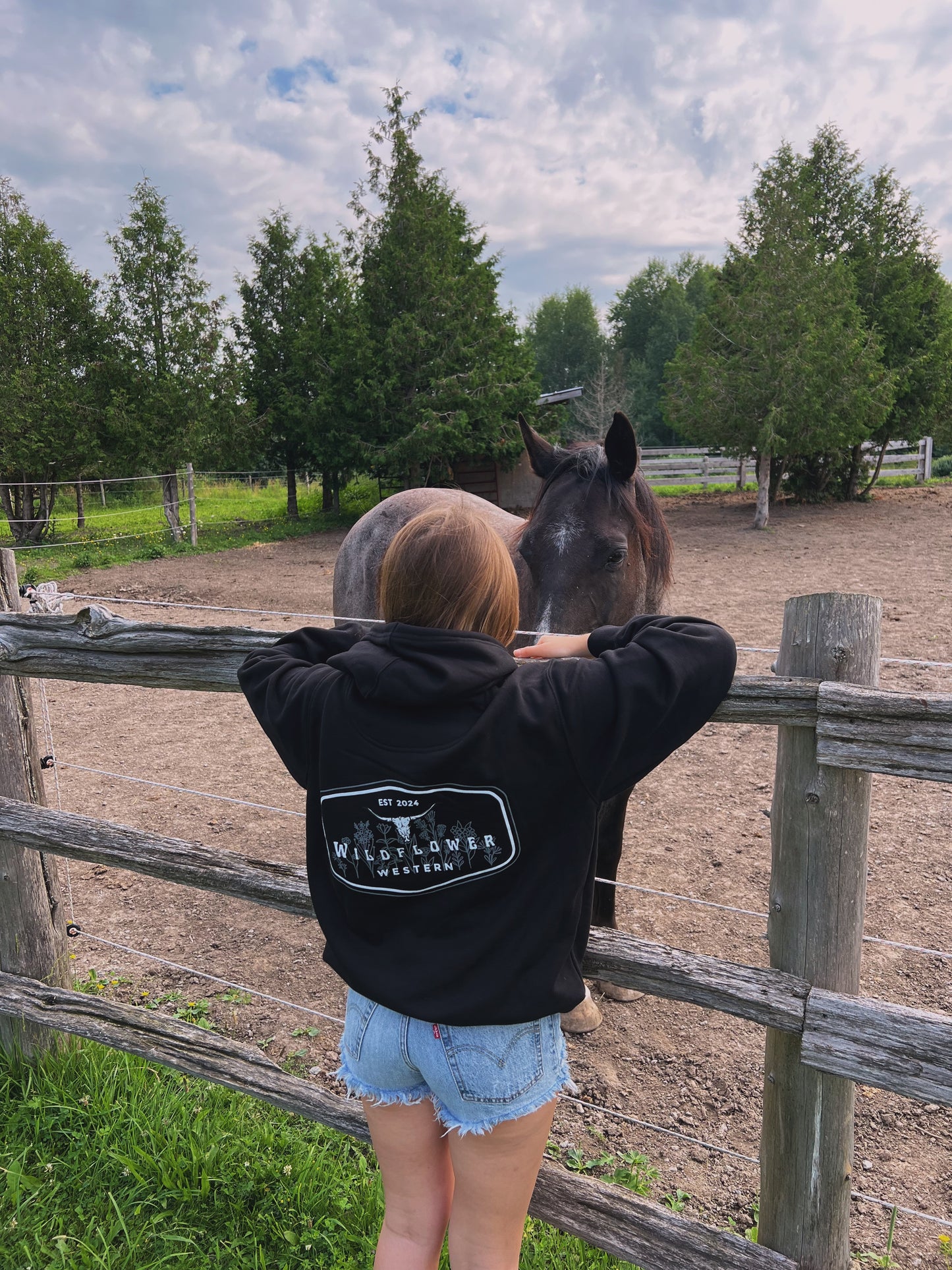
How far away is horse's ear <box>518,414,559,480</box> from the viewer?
353cm

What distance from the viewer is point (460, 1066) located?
53.1 inches

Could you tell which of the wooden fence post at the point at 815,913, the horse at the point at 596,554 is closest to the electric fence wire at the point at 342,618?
the wooden fence post at the point at 815,913

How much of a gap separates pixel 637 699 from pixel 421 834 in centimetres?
44

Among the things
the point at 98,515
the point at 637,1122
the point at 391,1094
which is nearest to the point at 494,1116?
the point at 391,1094

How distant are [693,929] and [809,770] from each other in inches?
88.8

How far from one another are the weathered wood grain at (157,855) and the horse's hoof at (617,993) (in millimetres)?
1672

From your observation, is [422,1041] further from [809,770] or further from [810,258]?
[810,258]

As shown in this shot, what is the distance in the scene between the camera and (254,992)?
9.98 feet

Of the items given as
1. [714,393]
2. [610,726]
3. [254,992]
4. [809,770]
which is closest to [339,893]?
[610,726]

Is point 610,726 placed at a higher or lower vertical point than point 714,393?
lower

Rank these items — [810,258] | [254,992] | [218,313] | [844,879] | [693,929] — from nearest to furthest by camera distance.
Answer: [844,879]
[254,992]
[693,929]
[810,258]
[218,313]

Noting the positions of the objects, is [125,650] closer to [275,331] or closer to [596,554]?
[596,554]

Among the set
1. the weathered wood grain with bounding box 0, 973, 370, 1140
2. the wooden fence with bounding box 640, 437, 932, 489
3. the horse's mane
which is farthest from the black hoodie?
the wooden fence with bounding box 640, 437, 932, 489

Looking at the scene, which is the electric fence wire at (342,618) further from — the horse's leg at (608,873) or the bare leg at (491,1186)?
the bare leg at (491,1186)
